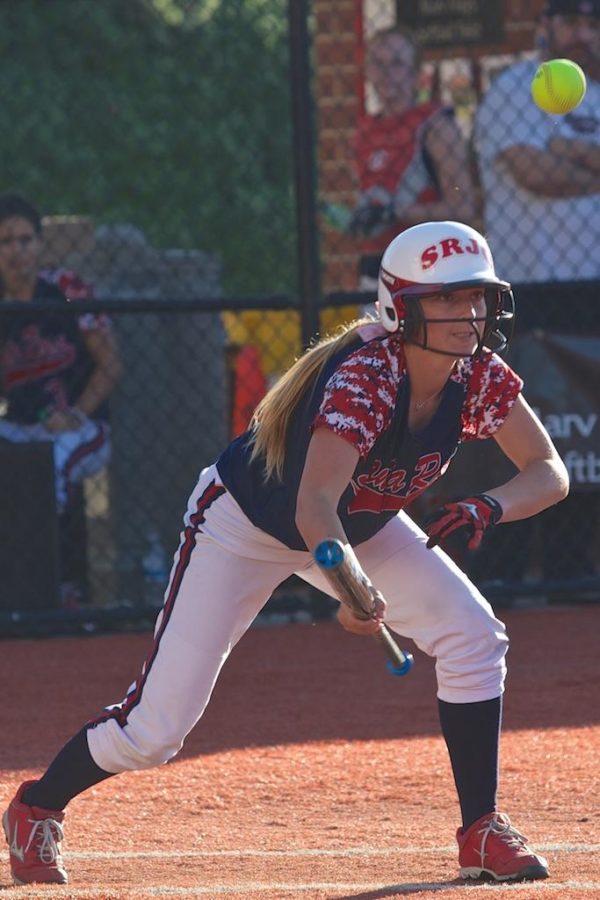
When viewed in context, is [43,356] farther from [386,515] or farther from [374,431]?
[374,431]

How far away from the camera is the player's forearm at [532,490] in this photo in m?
3.87

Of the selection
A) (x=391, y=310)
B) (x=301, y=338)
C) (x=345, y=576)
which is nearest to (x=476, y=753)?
(x=345, y=576)

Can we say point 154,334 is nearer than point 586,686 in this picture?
No

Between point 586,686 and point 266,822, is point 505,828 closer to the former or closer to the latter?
point 266,822

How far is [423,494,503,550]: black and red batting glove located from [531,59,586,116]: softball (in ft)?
7.68

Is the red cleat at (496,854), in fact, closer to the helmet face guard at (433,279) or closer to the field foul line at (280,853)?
the field foul line at (280,853)

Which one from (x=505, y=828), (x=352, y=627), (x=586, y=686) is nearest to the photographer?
(x=352, y=627)

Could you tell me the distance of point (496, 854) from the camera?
3.91 meters

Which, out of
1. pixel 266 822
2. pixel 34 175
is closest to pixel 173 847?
pixel 266 822

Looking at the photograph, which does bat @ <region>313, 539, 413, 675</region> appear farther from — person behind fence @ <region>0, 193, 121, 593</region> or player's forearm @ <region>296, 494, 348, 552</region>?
person behind fence @ <region>0, 193, 121, 593</region>

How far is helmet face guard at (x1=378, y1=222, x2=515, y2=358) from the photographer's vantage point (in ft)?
12.5

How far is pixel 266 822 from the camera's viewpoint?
4.72m

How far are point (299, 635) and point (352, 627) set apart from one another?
12.9ft

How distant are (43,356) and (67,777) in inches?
152
